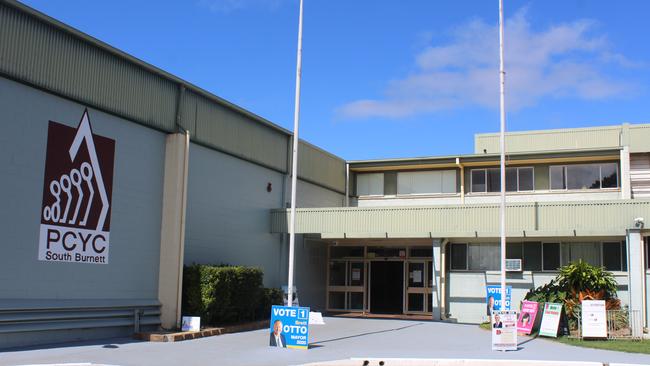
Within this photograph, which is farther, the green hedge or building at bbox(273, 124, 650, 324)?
building at bbox(273, 124, 650, 324)

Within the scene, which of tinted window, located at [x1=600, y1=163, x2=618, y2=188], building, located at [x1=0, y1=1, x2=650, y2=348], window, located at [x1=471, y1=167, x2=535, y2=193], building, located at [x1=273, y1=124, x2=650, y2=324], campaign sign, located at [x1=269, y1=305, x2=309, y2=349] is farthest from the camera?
window, located at [x1=471, y1=167, x2=535, y2=193]

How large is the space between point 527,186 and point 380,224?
8.22 metres

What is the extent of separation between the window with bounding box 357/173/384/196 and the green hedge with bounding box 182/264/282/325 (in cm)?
1218

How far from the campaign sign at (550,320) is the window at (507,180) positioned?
10.3m

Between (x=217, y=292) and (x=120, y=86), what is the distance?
620 cm

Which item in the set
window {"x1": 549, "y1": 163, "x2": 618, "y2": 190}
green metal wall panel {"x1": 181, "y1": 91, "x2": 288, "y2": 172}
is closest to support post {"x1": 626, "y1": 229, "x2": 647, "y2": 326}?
window {"x1": 549, "y1": 163, "x2": 618, "y2": 190}

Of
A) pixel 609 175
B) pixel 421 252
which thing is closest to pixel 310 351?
pixel 421 252

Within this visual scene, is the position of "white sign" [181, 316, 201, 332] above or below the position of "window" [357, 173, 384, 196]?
below

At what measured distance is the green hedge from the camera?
18.9m

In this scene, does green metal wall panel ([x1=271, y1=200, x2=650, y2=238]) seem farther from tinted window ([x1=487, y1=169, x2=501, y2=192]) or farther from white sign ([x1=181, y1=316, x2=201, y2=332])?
white sign ([x1=181, y1=316, x2=201, y2=332])

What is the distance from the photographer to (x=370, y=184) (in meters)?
31.8

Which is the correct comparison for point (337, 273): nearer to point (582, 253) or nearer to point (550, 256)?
point (550, 256)

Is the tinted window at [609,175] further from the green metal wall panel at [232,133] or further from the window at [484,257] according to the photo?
the green metal wall panel at [232,133]

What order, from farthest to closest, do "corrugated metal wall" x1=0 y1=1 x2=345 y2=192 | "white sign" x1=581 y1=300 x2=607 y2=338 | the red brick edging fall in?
"white sign" x1=581 y1=300 x2=607 y2=338, the red brick edging, "corrugated metal wall" x1=0 y1=1 x2=345 y2=192
